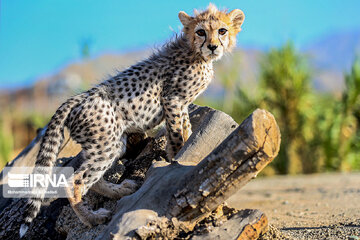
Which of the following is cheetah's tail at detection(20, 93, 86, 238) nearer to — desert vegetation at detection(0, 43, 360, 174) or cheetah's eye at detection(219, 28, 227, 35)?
cheetah's eye at detection(219, 28, 227, 35)

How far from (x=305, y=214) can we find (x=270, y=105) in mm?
7587

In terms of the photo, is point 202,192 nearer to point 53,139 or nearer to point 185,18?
point 53,139

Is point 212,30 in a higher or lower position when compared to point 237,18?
lower

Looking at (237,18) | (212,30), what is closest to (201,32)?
(212,30)

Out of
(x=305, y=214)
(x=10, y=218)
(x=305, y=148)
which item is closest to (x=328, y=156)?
(x=305, y=148)

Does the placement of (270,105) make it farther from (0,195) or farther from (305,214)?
(0,195)

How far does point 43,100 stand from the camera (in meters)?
54.1

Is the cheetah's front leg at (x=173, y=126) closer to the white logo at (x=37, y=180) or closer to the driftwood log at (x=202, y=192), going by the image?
the driftwood log at (x=202, y=192)

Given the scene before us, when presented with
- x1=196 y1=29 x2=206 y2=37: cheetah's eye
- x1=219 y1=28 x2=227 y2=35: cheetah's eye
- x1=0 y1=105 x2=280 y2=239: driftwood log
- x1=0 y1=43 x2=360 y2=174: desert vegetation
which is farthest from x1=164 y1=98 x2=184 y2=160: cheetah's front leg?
x1=0 y1=43 x2=360 y2=174: desert vegetation

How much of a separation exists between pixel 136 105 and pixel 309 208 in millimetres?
3082

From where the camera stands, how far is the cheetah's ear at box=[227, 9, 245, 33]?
4.38 meters

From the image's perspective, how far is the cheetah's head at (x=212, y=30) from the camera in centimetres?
418

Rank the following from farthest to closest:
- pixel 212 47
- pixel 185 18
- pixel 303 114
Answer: pixel 303 114 < pixel 185 18 < pixel 212 47

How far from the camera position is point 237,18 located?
446 centimetres
